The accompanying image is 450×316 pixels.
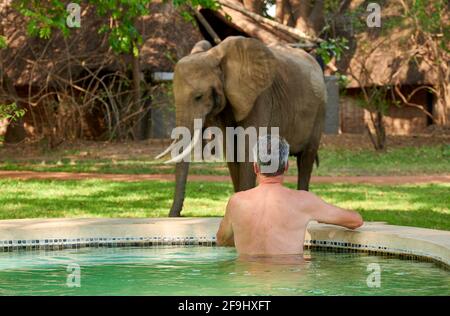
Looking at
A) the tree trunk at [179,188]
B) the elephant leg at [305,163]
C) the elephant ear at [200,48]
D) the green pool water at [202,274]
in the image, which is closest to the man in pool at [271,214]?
the green pool water at [202,274]

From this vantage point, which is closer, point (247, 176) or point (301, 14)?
point (247, 176)

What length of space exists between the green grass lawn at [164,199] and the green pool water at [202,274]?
11.7 feet

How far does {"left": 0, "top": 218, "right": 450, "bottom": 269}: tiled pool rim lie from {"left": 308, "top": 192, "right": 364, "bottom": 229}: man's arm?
0.68 m

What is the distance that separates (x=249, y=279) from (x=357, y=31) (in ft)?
86.8

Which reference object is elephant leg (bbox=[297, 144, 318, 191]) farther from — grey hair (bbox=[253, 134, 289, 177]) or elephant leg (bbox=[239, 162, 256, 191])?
grey hair (bbox=[253, 134, 289, 177])

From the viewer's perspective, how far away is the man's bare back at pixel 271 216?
7129 millimetres

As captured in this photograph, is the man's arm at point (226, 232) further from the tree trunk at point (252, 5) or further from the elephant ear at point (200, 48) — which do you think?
the tree trunk at point (252, 5)

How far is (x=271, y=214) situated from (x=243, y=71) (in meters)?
4.57

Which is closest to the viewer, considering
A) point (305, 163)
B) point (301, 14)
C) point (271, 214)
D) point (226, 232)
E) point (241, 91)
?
point (271, 214)

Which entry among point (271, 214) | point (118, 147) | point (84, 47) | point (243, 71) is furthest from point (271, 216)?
point (84, 47)

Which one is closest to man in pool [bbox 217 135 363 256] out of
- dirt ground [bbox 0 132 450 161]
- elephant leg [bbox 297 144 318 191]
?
elephant leg [bbox 297 144 318 191]

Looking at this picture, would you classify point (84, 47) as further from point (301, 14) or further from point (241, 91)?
point (241, 91)

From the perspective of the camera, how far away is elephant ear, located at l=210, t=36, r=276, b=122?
11.4 m

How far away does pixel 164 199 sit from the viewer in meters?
14.7
